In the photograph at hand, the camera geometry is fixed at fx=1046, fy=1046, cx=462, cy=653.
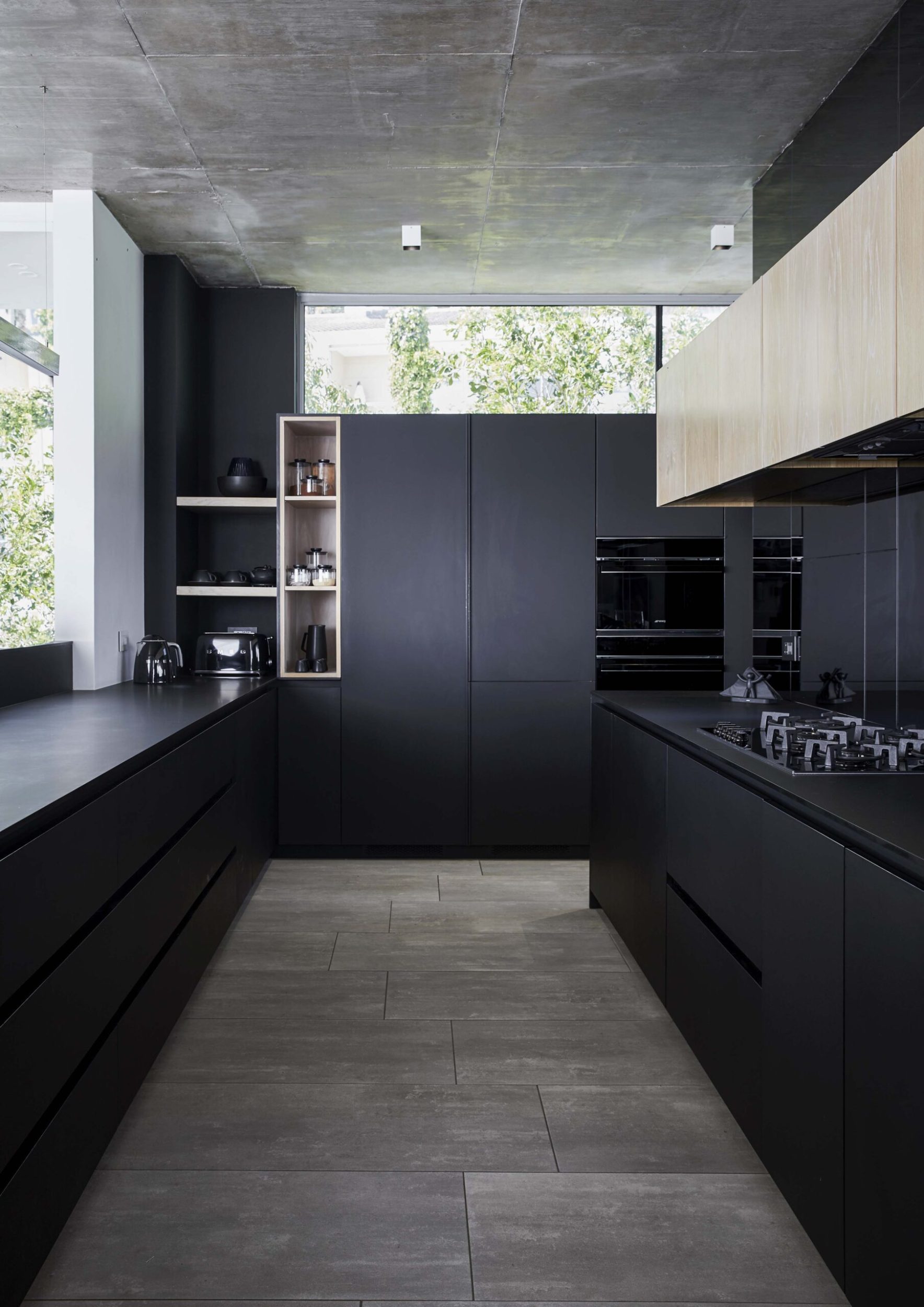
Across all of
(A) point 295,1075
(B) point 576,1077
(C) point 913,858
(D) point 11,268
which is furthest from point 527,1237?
(D) point 11,268

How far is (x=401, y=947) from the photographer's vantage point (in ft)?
11.9

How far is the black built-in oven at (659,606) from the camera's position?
496 centimetres

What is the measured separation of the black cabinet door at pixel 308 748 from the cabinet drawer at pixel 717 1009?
2.44 metres

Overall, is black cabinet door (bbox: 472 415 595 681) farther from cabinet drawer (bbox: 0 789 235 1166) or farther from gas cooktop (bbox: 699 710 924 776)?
cabinet drawer (bbox: 0 789 235 1166)

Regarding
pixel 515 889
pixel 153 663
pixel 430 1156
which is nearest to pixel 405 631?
pixel 153 663

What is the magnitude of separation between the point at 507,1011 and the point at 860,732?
4.18 ft

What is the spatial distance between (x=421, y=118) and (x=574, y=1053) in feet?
9.67

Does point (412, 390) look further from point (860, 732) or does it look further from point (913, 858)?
point (913, 858)

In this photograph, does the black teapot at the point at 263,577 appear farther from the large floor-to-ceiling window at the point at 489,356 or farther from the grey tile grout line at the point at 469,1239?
the grey tile grout line at the point at 469,1239

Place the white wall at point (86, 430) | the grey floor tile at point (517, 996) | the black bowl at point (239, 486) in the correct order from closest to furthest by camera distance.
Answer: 1. the grey floor tile at point (517, 996)
2. the white wall at point (86, 430)
3. the black bowl at point (239, 486)

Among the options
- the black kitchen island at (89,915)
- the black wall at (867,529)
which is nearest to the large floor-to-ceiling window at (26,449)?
the black kitchen island at (89,915)

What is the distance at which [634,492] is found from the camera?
4.95 metres

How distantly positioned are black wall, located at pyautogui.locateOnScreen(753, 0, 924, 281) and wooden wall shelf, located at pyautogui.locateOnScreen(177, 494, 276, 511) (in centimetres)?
243

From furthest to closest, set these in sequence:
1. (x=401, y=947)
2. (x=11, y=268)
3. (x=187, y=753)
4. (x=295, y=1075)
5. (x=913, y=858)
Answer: (x=11, y=268) < (x=401, y=947) < (x=187, y=753) < (x=295, y=1075) < (x=913, y=858)
